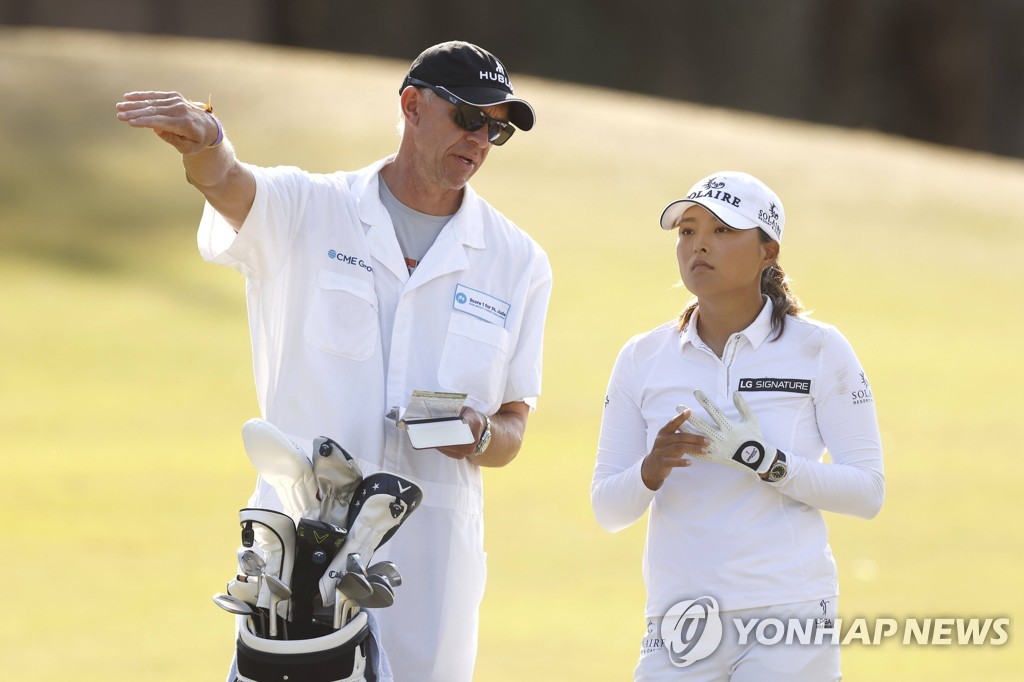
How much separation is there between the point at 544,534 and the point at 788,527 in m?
6.24

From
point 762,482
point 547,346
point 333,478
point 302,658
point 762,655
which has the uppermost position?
point 547,346

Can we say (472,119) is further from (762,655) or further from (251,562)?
(762,655)

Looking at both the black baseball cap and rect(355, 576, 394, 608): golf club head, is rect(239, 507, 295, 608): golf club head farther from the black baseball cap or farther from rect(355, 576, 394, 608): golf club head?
the black baseball cap

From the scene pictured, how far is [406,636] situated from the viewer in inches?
146

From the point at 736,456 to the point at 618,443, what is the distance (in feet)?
1.32

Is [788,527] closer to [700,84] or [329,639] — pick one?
[329,639]

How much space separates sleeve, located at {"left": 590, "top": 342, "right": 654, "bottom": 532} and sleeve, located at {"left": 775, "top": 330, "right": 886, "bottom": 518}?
1.33 ft

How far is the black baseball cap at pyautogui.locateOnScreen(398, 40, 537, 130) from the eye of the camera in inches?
144

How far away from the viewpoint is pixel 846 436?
3.30 meters

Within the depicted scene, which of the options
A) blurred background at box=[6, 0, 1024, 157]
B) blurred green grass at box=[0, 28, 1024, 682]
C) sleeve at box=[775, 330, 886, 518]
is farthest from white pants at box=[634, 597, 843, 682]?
blurred background at box=[6, 0, 1024, 157]

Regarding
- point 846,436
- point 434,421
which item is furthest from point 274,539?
point 846,436

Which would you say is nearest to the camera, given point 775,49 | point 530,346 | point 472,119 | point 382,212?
point 472,119

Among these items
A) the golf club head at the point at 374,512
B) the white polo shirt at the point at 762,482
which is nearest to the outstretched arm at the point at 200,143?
the golf club head at the point at 374,512

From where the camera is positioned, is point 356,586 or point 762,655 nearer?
point 356,586
